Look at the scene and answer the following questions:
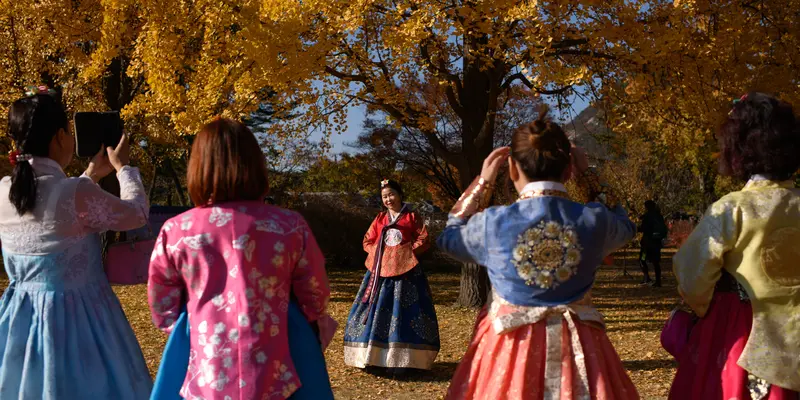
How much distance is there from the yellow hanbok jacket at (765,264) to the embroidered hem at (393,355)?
3.49 metres

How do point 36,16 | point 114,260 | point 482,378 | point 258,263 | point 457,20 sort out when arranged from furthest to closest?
point 36,16
point 457,20
point 114,260
point 482,378
point 258,263

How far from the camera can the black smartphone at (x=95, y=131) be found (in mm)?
3168

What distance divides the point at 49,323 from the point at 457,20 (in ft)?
15.7

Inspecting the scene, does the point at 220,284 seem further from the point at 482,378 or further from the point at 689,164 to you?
the point at 689,164

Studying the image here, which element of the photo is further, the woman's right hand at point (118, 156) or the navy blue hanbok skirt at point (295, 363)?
the woman's right hand at point (118, 156)

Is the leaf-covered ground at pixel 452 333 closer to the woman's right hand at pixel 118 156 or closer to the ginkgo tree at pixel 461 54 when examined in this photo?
the ginkgo tree at pixel 461 54

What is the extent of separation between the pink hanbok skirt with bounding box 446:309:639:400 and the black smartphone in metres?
1.78

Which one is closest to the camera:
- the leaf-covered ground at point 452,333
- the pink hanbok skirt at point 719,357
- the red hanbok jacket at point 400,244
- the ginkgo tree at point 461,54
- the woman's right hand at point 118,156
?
the pink hanbok skirt at point 719,357

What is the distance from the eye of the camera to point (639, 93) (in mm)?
7734

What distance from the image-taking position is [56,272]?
10.2ft

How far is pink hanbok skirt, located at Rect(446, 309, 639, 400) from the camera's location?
8.52 feet

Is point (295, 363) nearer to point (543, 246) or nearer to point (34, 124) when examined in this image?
point (543, 246)

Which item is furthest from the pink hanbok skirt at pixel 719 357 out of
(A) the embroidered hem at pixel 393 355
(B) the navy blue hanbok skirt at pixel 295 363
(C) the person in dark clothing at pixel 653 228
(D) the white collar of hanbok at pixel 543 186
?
(C) the person in dark clothing at pixel 653 228

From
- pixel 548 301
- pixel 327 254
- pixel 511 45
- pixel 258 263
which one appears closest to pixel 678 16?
pixel 511 45
